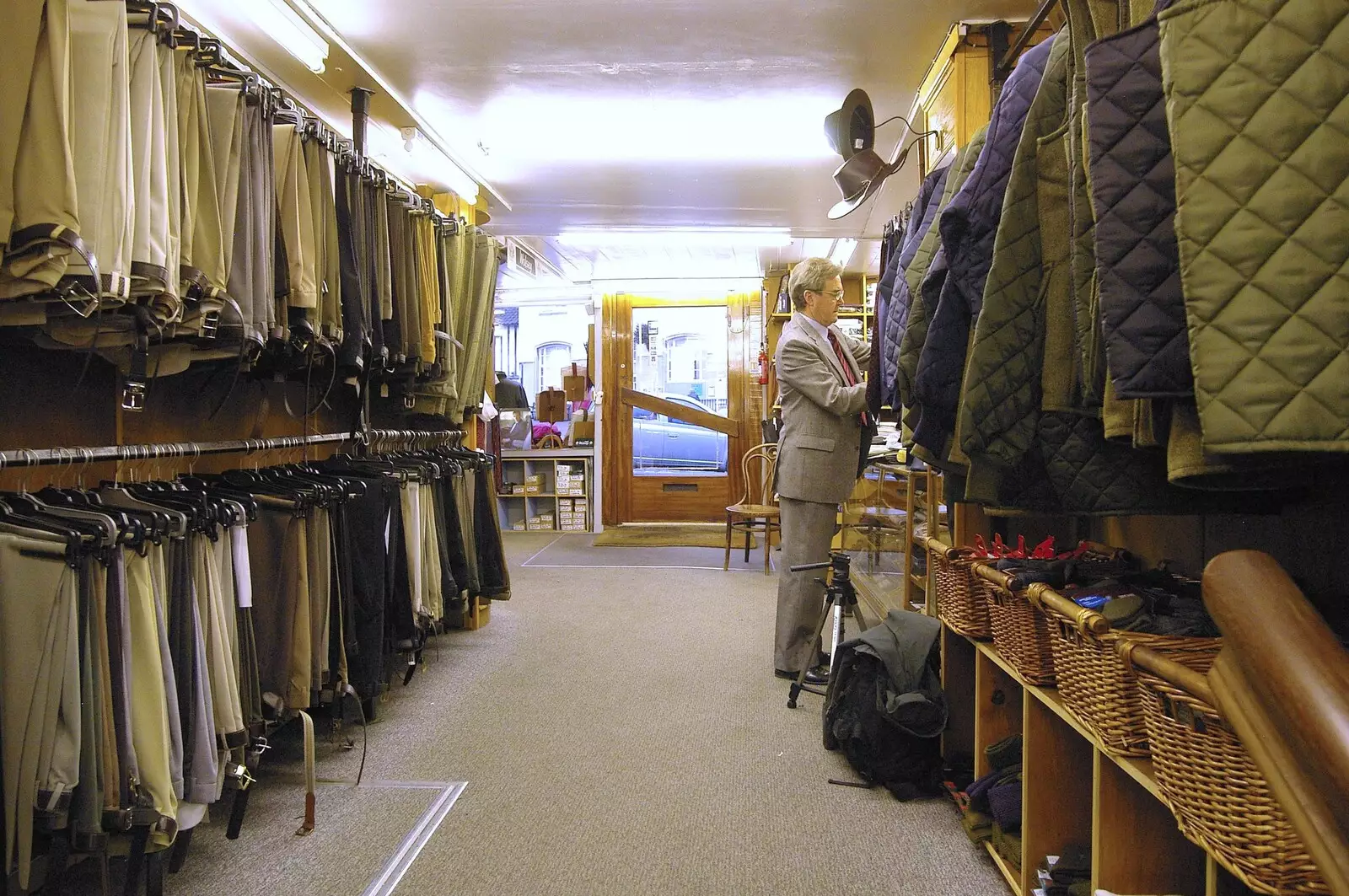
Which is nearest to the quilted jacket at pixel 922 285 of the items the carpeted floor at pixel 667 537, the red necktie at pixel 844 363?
the red necktie at pixel 844 363

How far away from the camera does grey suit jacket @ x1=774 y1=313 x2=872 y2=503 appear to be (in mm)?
3402

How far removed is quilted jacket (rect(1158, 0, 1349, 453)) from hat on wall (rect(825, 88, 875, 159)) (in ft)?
9.31

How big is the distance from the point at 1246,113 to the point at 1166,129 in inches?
5.4

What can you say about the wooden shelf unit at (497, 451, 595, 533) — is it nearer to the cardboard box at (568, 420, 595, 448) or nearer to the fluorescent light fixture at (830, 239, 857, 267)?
the cardboard box at (568, 420, 595, 448)

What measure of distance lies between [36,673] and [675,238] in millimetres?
5719

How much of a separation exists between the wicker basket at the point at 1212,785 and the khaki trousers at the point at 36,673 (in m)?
1.82

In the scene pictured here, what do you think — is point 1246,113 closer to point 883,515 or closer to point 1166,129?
point 1166,129

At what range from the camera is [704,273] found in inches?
332

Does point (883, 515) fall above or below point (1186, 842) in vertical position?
above

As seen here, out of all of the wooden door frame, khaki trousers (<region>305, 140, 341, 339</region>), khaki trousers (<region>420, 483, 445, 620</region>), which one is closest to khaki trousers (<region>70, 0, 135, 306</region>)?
khaki trousers (<region>305, 140, 341, 339</region>)

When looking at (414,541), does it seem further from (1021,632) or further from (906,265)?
(1021,632)

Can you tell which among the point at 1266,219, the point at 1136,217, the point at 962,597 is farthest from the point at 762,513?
the point at 1266,219

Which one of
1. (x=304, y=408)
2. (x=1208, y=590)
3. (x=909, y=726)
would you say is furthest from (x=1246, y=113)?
(x=304, y=408)

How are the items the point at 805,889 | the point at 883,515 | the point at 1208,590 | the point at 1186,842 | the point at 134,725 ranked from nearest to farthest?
the point at 1208,590, the point at 1186,842, the point at 134,725, the point at 805,889, the point at 883,515
